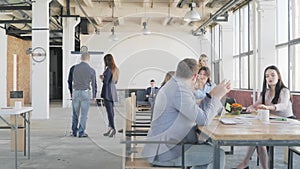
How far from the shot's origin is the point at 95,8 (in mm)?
13203

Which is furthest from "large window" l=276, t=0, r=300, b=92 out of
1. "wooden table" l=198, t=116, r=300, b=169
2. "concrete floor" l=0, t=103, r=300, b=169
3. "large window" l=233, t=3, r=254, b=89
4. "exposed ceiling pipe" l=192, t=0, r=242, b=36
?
"wooden table" l=198, t=116, r=300, b=169

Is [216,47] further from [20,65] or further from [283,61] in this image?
[20,65]

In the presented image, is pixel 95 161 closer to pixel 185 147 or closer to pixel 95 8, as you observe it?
pixel 185 147

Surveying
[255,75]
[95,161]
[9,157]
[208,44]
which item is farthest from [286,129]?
[208,44]

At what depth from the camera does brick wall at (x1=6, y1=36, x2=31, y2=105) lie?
15.0 m

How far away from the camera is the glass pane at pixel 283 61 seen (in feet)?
27.6

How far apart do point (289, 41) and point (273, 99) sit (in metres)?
4.90

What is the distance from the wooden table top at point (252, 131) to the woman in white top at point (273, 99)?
0.93 m

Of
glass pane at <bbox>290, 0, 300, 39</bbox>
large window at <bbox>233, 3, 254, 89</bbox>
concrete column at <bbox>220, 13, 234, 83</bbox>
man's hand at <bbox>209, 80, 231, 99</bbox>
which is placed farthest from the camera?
concrete column at <bbox>220, 13, 234, 83</bbox>

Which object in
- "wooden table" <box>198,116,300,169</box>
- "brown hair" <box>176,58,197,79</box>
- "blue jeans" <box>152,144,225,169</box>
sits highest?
"brown hair" <box>176,58,197,79</box>

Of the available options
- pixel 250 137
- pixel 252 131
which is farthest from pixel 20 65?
pixel 250 137

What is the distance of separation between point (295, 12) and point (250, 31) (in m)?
3.00

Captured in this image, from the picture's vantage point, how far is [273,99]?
374 cm

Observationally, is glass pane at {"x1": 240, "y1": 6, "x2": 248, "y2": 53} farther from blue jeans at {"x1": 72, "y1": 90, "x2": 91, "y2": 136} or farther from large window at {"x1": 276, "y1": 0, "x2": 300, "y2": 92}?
blue jeans at {"x1": 72, "y1": 90, "x2": 91, "y2": 136}
